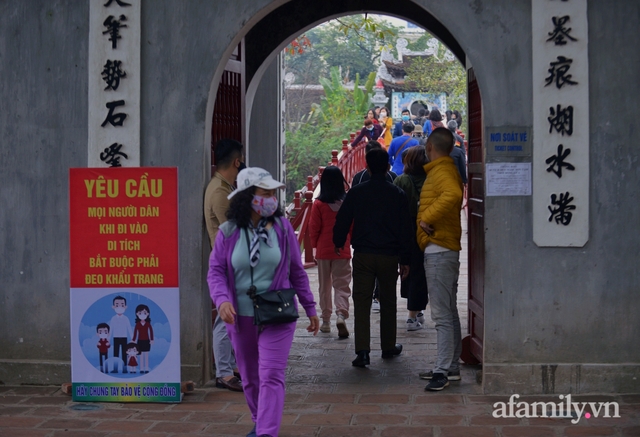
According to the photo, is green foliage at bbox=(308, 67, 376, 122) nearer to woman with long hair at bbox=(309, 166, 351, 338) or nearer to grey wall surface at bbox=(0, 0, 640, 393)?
woman with long hair at bbox=(309, 166, 351, 338)

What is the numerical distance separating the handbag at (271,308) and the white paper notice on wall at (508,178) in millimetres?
2134

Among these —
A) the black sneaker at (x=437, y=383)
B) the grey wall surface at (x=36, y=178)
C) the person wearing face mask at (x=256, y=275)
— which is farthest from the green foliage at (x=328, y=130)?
the person wearing face mask at (x=256, y=275)

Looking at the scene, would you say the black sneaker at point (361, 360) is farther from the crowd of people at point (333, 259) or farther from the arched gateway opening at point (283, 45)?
the arched gateway opening at point (283, 45)

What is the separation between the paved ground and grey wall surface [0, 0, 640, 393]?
0.37 metres

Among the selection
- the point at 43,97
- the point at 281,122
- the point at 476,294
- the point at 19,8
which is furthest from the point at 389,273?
the point at 281,122

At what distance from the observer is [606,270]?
20.8 ft

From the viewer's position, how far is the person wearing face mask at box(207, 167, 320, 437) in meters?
4.91

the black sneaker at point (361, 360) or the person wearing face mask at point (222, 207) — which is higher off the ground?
the person wearing face mask at point (222, 207)

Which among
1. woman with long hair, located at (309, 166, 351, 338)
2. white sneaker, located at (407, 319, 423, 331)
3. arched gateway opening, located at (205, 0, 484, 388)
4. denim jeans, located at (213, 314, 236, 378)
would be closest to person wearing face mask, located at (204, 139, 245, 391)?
denim jeans, located at (213, 314, 236, 378)

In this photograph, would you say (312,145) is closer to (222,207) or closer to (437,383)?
(222,207)

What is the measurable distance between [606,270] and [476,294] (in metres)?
1.23

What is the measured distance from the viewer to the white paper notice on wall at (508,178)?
6.33 meters

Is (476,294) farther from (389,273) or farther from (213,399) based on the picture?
(213,399)

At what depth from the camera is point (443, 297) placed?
6586 mm
